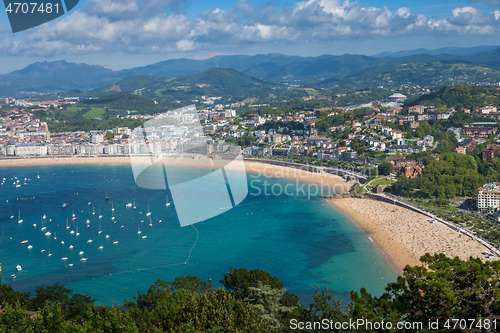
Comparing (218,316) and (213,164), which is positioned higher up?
(218,316)

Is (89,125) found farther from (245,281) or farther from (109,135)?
(245,281)

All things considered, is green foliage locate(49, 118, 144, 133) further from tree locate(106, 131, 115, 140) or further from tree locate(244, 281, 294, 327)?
tree locate(244, 281, 294, 327)

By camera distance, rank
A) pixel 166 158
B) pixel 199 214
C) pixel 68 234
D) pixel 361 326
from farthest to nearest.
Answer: pixel 166 158, pixel 199 214, pixel 68 234, pixel 361 326

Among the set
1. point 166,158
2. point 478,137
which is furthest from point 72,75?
point 478,137

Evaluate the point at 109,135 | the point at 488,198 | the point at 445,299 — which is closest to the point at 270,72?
the point at 109,135

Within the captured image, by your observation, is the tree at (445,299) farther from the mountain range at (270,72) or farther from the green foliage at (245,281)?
the mountain range at (270,72)

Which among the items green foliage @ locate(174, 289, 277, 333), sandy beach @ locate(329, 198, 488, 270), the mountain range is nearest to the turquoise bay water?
sandy beach @ locate(329, 198, 488, 270)

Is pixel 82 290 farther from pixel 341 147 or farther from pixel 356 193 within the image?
pixel 341 147
